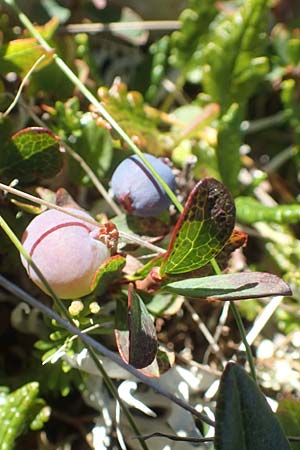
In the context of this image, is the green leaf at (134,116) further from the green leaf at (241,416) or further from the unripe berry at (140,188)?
the green leaf at (241,416)

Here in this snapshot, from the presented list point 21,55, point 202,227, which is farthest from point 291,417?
point 21,55

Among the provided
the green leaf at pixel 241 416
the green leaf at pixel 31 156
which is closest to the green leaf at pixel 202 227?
the green leaf at pixel 241 416

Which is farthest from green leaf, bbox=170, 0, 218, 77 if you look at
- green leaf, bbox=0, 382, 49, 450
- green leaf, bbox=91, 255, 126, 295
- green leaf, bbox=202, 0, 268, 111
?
green leaf, bbox=0, 382, 49, 450

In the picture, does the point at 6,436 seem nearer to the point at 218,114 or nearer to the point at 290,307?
the point at 290,307

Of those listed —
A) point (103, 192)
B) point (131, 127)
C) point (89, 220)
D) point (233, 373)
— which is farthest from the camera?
point (131, 127)

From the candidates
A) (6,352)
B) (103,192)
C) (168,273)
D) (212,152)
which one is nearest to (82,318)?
(168,273)

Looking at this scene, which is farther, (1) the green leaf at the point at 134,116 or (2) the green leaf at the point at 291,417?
(1) the green leaf at the point at 134,116
